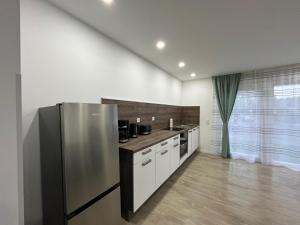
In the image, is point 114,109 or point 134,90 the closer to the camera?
point 114,109

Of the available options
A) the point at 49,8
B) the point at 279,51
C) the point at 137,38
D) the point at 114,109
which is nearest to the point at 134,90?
the point at 137,38

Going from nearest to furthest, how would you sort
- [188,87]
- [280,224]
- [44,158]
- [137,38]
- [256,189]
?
[44,158] → [280,224] → [137,38] → [256,189] → [188,87]

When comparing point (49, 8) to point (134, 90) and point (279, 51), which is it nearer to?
point (134, 90)

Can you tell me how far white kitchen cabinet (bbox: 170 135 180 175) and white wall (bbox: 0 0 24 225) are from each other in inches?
93.3

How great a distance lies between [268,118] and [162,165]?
10.7ft

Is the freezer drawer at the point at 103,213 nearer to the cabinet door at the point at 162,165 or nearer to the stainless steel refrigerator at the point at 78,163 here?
the stainless steel refrigerator at the point at 78,163

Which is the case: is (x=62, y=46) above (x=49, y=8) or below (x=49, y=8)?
below

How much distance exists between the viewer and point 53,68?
159 centimetres

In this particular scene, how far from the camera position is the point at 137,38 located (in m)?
2.28

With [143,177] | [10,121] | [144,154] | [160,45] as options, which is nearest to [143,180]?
[143,177]

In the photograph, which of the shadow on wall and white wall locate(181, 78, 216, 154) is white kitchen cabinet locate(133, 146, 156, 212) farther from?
white wall locate(181, 78, 216, 154)

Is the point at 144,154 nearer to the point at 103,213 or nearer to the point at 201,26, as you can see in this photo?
the point at 103,213

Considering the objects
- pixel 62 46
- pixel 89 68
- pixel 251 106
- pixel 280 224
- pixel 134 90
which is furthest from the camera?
pixel 251 106

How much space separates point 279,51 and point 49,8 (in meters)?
3.68
